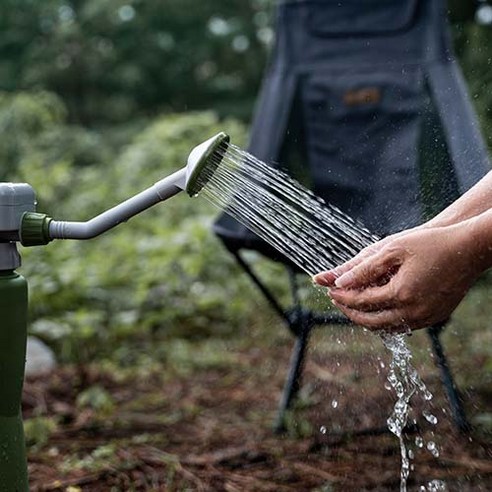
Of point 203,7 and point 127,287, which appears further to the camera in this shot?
point 203,7

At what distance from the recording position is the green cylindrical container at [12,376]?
1.21 metres

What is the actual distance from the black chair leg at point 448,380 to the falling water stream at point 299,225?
0.09m

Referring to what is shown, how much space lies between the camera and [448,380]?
84.4 inches

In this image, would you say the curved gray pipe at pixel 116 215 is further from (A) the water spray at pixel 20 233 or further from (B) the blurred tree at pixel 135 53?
(B) the blurred tree at pixel 135 53

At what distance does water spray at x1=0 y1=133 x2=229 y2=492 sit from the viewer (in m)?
1.20

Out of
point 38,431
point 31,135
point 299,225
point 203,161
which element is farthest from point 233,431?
point 31,135

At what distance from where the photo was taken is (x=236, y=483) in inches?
74.4

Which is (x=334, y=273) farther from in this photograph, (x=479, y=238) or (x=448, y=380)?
(x=448, y=380)

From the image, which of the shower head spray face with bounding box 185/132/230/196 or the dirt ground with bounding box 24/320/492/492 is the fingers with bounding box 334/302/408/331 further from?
the dirt ground with bounding box 24/320/492/492

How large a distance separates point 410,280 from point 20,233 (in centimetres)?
53

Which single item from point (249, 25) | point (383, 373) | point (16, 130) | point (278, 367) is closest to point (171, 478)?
point (383, 373)

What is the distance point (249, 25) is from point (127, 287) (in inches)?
379

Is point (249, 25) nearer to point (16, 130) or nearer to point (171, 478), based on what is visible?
point (16, 130)

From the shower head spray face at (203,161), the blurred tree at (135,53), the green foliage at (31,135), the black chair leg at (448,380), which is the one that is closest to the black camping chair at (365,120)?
the black chair leg at (448,380)
